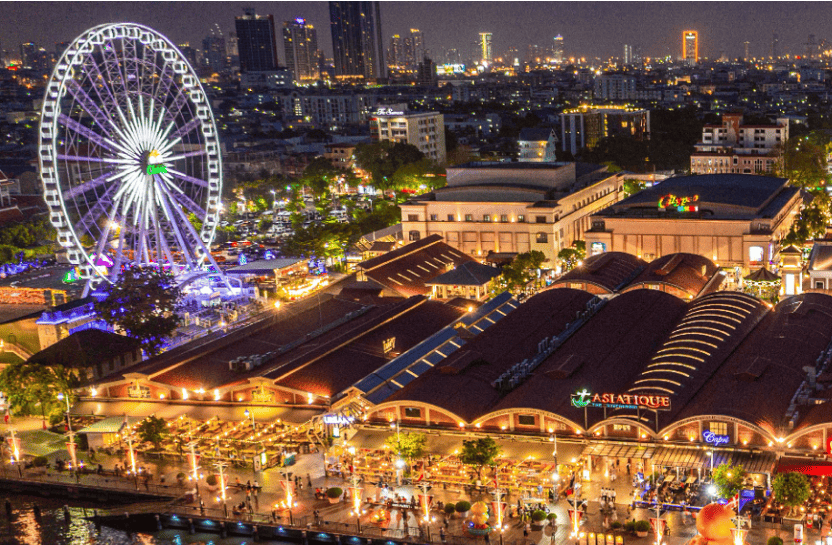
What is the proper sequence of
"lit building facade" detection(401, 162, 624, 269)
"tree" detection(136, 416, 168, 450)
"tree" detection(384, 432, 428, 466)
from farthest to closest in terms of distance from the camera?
"lit building facade" detection(401, 162, 624, 269), "tree" detection(136, 416, 168, 450), "tree" detection(384, 432, 428, 466)

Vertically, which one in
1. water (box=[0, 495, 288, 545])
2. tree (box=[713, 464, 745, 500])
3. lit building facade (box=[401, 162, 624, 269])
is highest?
lit building facade (box=[401, 162, 624, 269])

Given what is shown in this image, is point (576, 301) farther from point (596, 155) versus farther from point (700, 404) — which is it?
point (596, 155)

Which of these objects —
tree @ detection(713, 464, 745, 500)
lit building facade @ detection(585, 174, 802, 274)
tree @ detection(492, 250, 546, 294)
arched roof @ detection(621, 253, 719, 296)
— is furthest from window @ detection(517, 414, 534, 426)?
lit building facade @ detection(585, 174, 802, 274)

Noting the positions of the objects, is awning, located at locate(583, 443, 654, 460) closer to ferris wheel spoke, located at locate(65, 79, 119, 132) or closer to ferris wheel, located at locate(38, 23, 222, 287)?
ferris wheel, located at locate(38, 23, 222, 287)

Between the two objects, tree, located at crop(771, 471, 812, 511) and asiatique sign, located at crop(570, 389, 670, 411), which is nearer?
tree, located at crop(771, 471, 812, 511)

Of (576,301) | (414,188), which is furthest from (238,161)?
(576,301)

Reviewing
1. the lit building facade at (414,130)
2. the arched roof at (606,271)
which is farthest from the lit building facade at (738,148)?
the arched roof at (606,271)

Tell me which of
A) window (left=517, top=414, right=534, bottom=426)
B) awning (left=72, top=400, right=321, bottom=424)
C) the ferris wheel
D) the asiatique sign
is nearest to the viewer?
the asiatique sign
